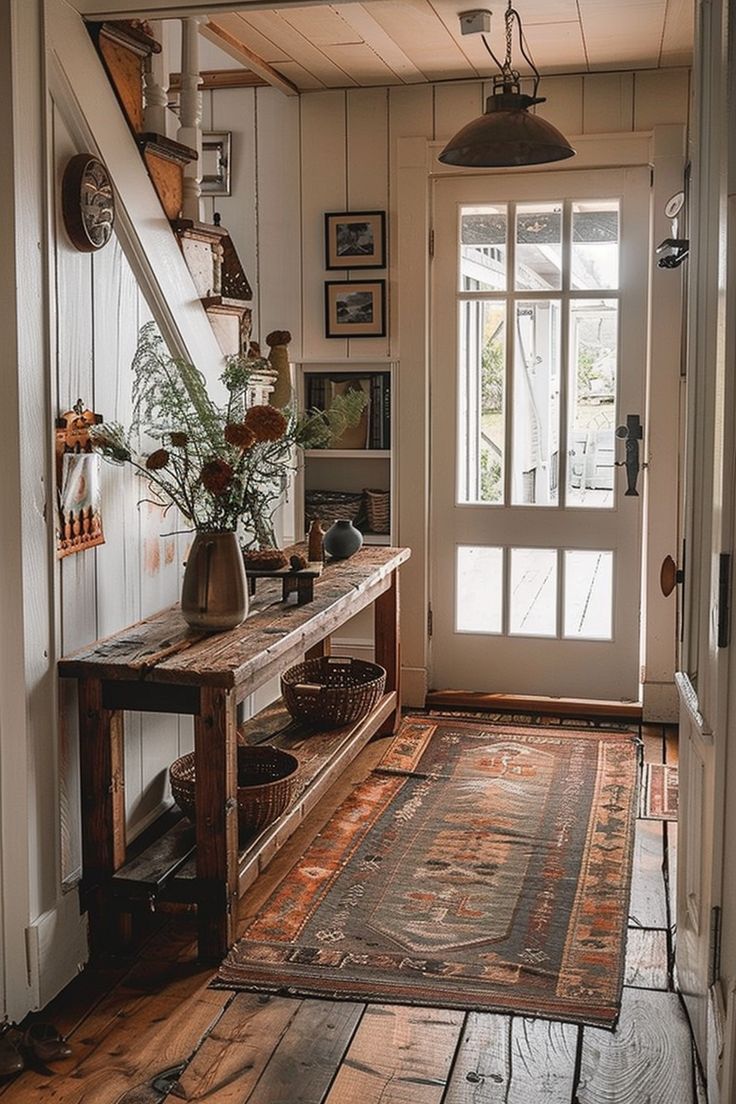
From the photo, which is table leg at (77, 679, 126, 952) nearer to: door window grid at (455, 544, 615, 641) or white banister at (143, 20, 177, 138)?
white banister at (143, 20, 177, 138)

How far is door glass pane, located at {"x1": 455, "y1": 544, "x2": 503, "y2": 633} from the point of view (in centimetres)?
504

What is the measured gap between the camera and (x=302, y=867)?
3.40 meters

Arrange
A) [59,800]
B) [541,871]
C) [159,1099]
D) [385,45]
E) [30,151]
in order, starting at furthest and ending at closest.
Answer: [385,45] < [541,871] < [59,800] < [30,151] < [159,1099]

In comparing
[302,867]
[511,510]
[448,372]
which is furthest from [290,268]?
[302,867]

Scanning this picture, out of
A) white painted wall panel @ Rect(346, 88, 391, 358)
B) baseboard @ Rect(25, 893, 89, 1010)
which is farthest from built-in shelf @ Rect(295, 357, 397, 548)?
baseboard @ Rect(25, 893, 89, 1010)

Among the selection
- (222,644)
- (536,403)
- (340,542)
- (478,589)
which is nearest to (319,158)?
(536,403)

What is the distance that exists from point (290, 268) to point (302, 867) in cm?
266

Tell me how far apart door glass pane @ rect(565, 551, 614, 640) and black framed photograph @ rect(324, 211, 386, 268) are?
1458 millimetres

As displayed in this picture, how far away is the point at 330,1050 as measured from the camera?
246 centimetres

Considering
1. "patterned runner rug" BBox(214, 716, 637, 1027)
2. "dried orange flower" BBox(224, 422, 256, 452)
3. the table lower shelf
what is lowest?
"patterned runner rug" BBox(214, 716, 637, 1027)

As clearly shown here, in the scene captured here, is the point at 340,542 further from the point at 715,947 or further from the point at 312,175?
the point at 715,947

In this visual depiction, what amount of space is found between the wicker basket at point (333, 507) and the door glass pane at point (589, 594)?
0.89 meters

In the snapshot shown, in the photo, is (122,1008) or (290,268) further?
(290,268)

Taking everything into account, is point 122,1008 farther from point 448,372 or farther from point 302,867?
point 448,372
